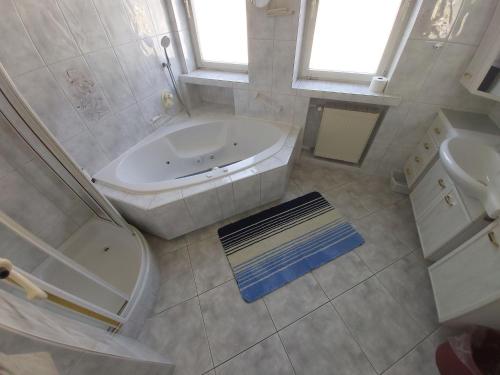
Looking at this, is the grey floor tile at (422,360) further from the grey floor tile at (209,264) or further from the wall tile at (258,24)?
the wall tile at (258,24)

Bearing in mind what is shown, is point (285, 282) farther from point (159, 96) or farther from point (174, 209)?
point (159, 96)

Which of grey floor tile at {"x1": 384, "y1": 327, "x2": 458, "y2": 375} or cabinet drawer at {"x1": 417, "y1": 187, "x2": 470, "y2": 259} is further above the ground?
cabinet drawer at {"x1": 417, "y1": 187, "x2": 470, "y2": 259}

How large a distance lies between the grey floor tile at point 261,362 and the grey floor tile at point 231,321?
31mm

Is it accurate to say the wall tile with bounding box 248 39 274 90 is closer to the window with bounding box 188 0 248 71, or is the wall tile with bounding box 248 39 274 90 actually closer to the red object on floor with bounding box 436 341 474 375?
the window with bounding box 188 0 248 71

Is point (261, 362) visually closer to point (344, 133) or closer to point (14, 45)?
point (344, 133)

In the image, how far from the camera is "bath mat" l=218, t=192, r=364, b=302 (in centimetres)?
143

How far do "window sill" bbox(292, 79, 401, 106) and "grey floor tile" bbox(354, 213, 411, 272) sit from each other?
94 centimetres

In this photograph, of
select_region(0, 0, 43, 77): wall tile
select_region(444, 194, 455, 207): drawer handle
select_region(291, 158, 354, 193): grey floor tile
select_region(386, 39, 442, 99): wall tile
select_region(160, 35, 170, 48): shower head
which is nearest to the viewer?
select_region(0, 0, 43, 77): wall tile

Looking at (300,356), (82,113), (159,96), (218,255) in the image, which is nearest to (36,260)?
(82,113)

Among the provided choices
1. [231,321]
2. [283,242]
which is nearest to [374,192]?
[283,242]

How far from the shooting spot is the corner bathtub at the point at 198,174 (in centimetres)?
142

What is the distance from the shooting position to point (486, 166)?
3.88ft

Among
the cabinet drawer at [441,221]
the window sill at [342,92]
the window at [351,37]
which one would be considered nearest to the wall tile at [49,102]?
the window sill at [342,92]

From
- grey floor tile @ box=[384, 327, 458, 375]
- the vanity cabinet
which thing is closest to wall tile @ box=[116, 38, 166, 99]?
the vanity cabinet
